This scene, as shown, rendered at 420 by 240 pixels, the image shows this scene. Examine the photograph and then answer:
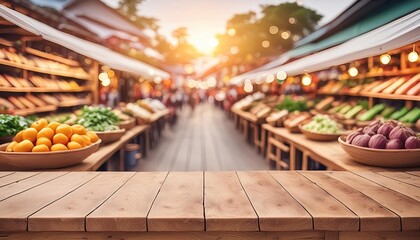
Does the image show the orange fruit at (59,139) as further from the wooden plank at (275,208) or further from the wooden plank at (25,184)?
the wooden plank at (275,208)

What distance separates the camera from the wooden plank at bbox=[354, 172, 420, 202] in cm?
189

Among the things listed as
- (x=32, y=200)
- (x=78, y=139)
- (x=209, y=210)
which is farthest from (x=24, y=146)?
(x=209, y=210)

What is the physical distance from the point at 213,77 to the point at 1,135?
44.1m

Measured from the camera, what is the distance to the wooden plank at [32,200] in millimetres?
1518

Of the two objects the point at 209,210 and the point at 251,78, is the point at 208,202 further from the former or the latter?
the point at 251,78

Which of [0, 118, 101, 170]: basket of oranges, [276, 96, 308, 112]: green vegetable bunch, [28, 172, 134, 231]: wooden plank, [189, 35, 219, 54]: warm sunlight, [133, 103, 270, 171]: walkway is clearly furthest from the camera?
[189, 35, 219, 54]: warm sunlight

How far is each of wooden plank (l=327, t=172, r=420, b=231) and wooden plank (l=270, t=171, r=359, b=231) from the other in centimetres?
22

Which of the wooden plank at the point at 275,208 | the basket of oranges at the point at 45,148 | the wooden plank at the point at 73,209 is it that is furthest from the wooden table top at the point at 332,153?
the basket of oranges at the point at 45,148

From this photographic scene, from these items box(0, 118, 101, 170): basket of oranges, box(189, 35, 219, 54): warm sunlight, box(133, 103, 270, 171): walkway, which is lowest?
box(133, 103, 270, 171): walkway

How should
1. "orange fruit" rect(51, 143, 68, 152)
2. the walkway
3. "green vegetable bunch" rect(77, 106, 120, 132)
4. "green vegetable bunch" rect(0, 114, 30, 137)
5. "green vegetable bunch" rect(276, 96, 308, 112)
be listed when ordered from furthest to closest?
"green vegetable bunch" rect(276, 96, 308, 112), the walkway, "green vegetable bunch" rect(77, 106, 120, 132), "green vegetable bunch" rect(0, 114, 30, 137), "orange fruit" rect(51, 143, 68, 152)

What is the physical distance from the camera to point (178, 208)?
1639 mm

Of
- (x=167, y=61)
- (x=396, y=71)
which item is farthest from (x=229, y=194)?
(x=167, y=61)

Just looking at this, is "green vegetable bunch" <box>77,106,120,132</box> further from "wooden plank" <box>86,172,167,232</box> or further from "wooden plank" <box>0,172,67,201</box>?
"wooden plank" <box>86,172,167,232</box>

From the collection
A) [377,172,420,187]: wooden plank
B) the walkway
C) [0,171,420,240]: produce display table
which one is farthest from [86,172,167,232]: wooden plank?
the walkway
